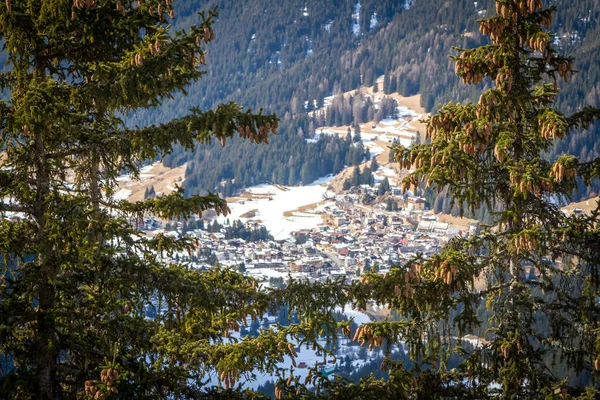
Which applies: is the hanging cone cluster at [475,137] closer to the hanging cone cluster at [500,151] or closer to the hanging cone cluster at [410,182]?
Answer: the hanging cone cluster at [500,151]

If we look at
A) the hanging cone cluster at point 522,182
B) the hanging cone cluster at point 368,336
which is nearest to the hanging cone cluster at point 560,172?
the hanging cone cluster at point 522,182

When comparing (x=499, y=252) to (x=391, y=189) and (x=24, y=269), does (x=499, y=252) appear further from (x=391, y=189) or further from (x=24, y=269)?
(x=391, y=189)

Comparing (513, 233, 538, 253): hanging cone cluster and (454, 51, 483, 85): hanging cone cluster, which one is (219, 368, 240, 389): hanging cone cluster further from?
(454, 51, 483, 85): hanging cone cluster

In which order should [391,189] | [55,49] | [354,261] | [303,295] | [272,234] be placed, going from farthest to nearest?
1. [391,189]
2. [272,234]
3. [354,261]
4. [55,49]
5. [303,295]

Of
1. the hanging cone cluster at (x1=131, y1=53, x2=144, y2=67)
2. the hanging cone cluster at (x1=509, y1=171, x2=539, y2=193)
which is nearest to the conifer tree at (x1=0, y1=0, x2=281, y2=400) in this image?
the hanging cone cluster at (x1=131, y1=53, x2=144, y2=67)

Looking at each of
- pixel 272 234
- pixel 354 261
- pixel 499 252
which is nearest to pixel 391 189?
pixel 272 234

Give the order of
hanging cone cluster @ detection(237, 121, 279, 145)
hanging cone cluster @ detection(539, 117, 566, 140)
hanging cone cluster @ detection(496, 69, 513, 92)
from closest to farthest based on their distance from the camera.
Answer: hanging cone cluster @ detection(237, 121, 279, 145), hanging cone cluster @ detection(539, 117, 566, 140), hanging cone cluster @ detection(496, 69, 513, 92)

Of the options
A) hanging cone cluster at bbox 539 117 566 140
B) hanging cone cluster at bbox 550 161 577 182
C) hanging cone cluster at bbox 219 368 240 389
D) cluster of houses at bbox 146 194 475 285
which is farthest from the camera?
cluster of houses at bbox 146 194 475 285
